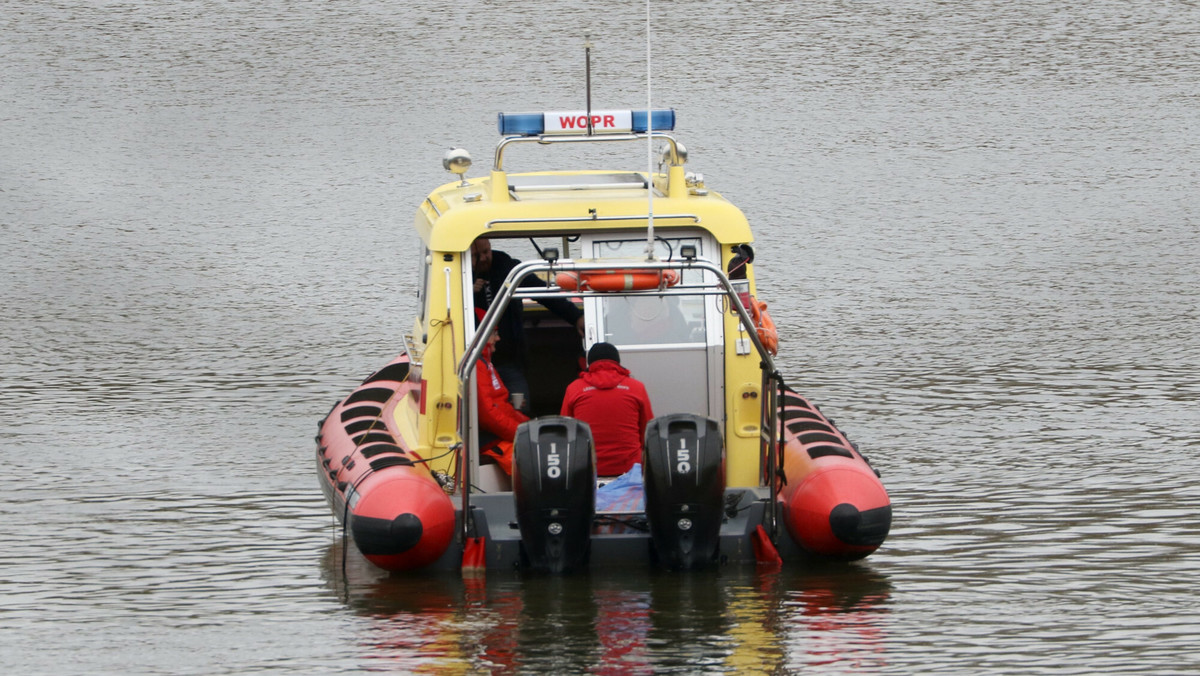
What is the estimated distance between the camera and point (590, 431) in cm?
734

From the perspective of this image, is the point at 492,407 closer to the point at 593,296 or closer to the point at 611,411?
the point at 611,411

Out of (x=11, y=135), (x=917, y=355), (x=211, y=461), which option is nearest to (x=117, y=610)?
(x=211, y=461)

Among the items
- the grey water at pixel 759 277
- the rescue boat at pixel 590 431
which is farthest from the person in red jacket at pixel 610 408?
the grey water at pixel 759 277

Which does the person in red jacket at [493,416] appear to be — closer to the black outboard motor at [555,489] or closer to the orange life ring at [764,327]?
the black outboard motor at [555,489]

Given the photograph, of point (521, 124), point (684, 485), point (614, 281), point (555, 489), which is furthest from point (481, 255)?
point (684, 485)

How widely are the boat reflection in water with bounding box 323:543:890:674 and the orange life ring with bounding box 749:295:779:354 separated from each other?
0.92 meters

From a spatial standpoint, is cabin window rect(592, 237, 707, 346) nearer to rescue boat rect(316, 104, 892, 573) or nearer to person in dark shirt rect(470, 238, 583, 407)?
rescue boat rect(316, 104, 892, 573)

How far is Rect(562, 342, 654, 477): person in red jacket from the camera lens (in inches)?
301

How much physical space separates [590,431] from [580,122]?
1601 mm

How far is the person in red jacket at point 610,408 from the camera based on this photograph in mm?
Answer: 7645

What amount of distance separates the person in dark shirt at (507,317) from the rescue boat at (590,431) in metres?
0.26

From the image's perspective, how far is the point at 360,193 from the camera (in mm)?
21391

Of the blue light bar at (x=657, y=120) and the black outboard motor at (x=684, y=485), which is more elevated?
the blue light bar at (x=657, y=120)

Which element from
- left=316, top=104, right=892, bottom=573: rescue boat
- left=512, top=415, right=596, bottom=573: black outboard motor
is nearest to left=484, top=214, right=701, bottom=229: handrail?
left=316, top=104, right=892, bottom=573: rescue boat
